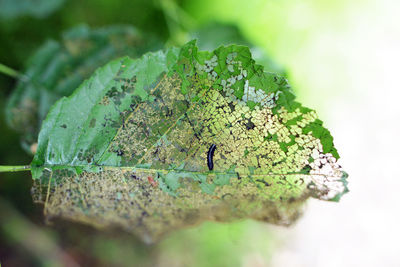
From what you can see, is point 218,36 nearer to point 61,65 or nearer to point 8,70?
point 61,65

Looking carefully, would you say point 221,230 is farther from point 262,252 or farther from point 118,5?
point 118,5

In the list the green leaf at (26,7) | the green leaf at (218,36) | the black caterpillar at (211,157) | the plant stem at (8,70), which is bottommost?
the black caterpillar at (211,157)

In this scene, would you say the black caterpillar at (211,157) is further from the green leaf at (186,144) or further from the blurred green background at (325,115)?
the blurred green background at (325,115)

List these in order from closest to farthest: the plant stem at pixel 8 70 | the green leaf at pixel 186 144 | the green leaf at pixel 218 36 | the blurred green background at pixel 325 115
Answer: the green leaf at pixel 186 144, the plant stem at pixel 8 70, the green leaf at pixel 218 36, the blurred green background at pixel 325 115

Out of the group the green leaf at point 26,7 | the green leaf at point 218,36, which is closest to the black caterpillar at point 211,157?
the green leaf at point 218,36

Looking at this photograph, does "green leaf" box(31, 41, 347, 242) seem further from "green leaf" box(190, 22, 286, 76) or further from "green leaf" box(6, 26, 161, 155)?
"green leaf" box(190, 22, 286, 76)

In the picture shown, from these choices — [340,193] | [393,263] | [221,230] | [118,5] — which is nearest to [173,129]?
[340,193]

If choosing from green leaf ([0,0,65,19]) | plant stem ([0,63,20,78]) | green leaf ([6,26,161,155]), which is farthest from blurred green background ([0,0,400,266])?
plant stem ([0,63,20,78])

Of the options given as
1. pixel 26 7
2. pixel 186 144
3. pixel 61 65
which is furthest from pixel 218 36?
pixel 26 7
